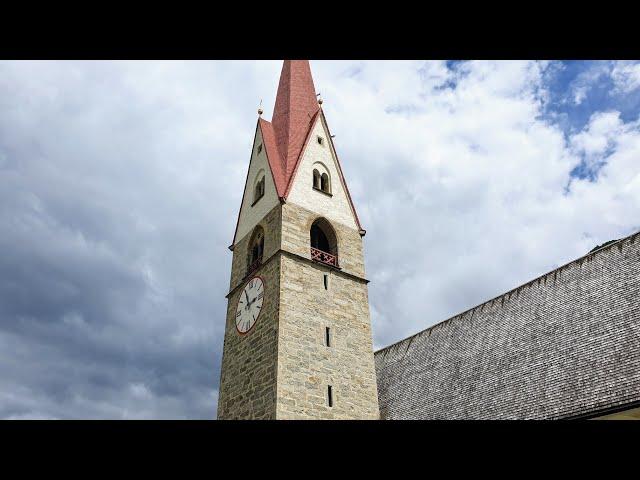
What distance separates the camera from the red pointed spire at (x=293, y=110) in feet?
59.4

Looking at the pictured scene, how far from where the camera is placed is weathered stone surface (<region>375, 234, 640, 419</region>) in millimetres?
11312

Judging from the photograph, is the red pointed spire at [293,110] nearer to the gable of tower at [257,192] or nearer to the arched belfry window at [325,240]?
the gable of tower at [257,192]

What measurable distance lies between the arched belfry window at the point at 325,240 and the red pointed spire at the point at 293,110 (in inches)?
78.4

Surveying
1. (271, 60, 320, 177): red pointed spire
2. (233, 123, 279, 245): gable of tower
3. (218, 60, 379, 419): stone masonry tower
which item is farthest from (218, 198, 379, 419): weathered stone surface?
(271, 60, 320, 177): red pointed spire

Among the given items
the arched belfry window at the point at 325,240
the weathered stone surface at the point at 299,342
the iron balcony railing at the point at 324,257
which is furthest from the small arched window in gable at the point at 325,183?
the iron balcony railing at the point at 324,257

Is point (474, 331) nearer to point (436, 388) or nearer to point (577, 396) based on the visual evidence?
point (436, 388)

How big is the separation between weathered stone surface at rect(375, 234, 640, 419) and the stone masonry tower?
2.93 metres
